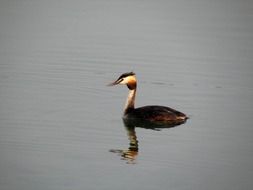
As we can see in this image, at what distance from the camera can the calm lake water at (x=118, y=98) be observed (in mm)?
12844

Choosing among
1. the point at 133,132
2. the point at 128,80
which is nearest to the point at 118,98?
the point at 128,80

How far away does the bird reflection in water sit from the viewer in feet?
45.6

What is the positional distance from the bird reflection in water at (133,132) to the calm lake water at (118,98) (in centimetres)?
6

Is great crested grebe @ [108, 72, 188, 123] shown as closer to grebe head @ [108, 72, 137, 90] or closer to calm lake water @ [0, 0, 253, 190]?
calm lake water @ [0, 0, 253, 190]

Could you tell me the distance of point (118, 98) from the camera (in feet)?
62.0

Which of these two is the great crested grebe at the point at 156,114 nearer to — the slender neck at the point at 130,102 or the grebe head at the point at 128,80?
the slender neck at the point at 130,102

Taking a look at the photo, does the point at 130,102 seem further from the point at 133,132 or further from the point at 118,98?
the point at 133,132

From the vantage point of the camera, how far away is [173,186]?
12.3 m

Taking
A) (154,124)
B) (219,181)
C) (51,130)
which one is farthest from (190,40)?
(219,181)

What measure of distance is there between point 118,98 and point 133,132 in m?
2.94

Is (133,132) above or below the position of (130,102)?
below

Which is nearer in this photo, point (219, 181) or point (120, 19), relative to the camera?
point (219, 181)

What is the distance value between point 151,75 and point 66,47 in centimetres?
476

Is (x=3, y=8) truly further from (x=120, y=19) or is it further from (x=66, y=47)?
(x=66, y=47)
